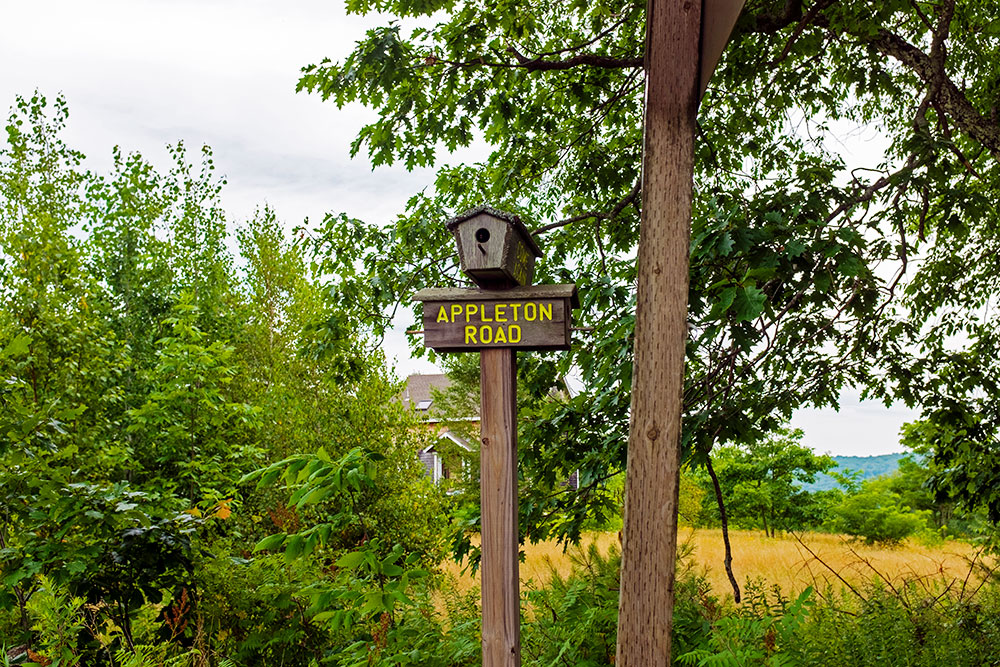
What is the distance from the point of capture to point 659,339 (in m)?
3.16

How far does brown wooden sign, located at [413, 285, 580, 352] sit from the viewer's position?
3605mm

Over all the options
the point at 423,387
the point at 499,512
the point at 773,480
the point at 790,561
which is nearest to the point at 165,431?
the point at 499,512

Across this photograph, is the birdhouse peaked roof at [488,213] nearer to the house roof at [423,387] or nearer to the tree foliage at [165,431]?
the tree foliage at [165,431]

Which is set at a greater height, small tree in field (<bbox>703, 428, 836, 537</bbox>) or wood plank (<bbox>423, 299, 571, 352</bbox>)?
wood plank (<bbox>423, 299, 571, 352</bbox>)

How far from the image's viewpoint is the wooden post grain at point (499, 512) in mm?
3465

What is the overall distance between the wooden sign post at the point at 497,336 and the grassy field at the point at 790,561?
4589 mm

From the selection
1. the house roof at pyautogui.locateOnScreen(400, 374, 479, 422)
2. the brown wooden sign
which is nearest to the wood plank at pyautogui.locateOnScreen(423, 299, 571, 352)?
the brown wooden sign

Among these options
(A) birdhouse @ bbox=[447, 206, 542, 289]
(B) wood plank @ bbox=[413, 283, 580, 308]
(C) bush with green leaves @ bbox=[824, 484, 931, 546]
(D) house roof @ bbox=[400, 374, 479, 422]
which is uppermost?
(D) house roof @ bbox=[400, 374, 479, 422]

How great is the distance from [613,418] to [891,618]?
6.68 feet

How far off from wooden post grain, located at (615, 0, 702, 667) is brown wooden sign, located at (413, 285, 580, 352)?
486 millimetres

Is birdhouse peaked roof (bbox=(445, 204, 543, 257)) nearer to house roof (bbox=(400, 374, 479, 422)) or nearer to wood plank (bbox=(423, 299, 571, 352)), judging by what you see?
wood plank (bbox=(423, 299, 571, 352))

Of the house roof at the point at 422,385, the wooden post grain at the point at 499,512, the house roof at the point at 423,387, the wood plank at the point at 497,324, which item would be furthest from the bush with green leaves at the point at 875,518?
the wood plank at the point at 497,324

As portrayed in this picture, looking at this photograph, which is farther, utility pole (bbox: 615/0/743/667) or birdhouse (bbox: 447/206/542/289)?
birdhouse (bbox: 447/206/542/289)

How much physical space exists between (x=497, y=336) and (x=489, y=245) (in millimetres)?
437
